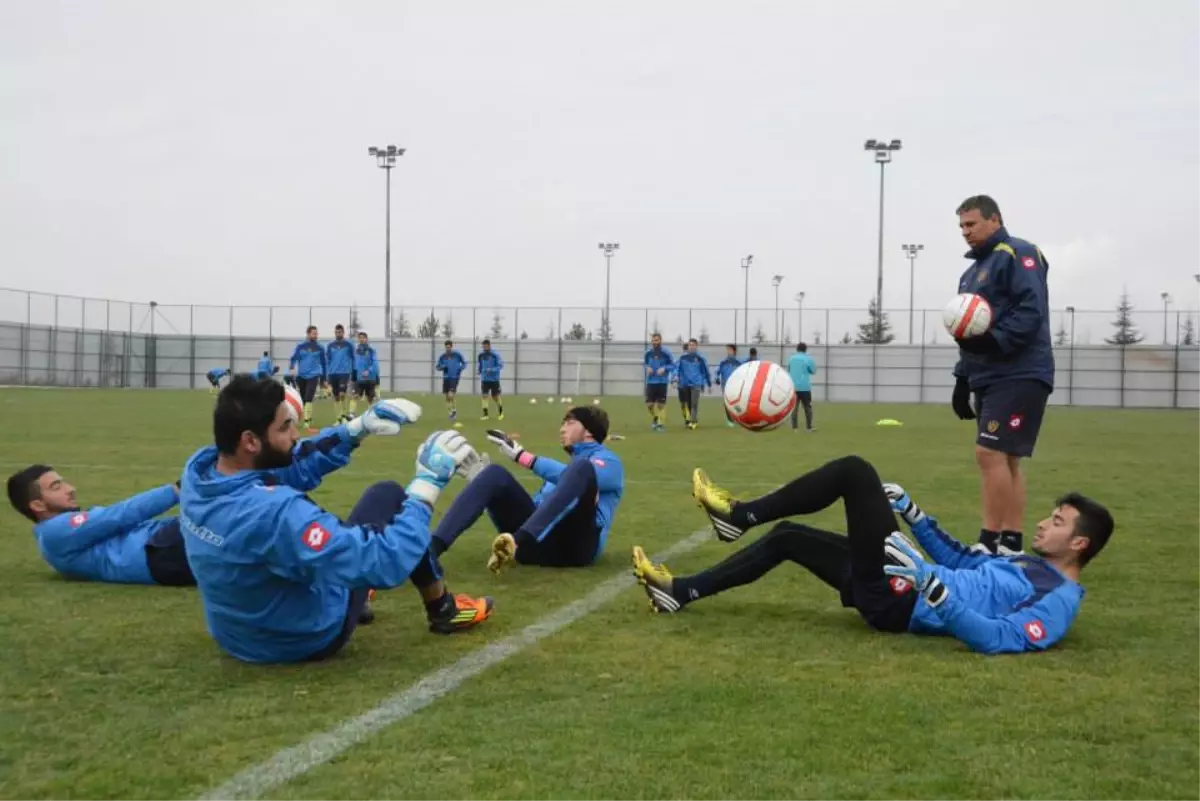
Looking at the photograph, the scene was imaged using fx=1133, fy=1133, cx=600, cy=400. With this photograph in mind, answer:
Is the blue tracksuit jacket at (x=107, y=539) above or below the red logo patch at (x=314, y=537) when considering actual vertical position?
below

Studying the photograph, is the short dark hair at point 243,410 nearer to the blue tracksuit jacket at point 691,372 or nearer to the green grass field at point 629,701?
the green grass field at point 629,701

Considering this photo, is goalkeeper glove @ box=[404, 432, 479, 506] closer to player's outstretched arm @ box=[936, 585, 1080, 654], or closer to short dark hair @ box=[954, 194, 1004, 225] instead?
player's outstretched arm @ box=[936, 585, 1080, 654]

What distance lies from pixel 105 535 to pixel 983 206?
18.1 feet

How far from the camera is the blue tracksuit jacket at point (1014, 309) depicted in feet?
22.0

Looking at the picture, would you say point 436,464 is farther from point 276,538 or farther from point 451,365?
point 451,365

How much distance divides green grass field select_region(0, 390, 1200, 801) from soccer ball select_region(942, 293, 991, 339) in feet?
5.25

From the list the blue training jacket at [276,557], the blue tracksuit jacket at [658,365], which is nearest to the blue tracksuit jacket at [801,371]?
the blue tracksuit jacket at [658,365]

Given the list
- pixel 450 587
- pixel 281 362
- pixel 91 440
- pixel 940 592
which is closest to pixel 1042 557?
pixel 940 592

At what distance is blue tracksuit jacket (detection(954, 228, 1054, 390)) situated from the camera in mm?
6695

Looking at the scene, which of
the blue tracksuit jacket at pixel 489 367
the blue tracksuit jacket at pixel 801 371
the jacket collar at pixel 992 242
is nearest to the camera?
the jacket collar at pixel 992 242

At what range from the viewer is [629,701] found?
13.3 ft

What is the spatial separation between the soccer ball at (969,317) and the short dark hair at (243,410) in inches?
164

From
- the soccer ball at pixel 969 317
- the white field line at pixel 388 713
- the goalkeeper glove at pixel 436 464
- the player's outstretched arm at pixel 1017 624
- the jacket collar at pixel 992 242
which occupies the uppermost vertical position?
the jacket collar at pixel 992 242

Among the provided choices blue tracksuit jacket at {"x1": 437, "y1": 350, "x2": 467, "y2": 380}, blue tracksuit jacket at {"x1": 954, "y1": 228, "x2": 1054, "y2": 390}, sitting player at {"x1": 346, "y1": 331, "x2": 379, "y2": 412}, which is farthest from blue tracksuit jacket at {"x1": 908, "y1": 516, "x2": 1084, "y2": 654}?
blue tracksuit jacket at {"x1": 437, "y1": 350, "x2": 467, "y2": 380}
